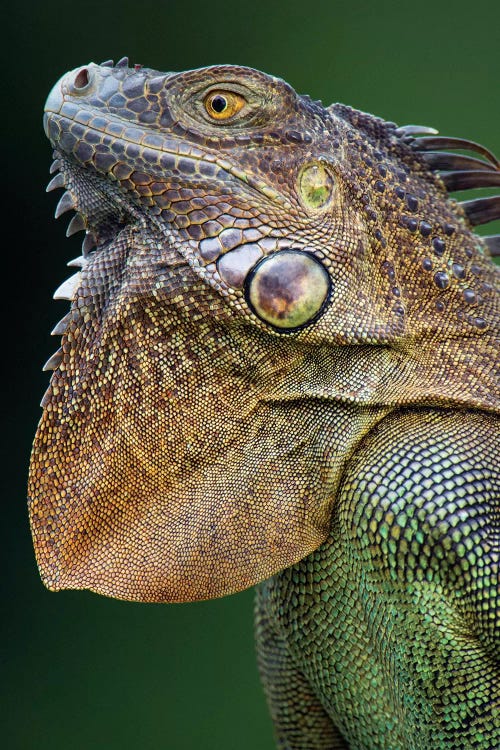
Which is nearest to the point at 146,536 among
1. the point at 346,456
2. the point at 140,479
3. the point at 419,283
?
the point at 140,479

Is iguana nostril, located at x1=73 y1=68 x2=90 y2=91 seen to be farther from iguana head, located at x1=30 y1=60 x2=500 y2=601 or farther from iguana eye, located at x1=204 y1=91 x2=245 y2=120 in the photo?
iguana eye, located at x1=204 y1=91 x2=245 y2=120

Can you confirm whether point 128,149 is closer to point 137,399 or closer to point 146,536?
point 137,399

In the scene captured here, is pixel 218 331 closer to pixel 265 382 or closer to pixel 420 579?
pixel 265 382

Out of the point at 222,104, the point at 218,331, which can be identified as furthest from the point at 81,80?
the point at 218,331

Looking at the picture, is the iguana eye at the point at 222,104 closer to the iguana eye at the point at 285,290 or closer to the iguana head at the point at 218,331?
the iguana head at the point at 218,331

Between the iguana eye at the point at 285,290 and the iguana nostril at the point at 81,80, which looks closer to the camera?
the iguana eye at the point at 285,290

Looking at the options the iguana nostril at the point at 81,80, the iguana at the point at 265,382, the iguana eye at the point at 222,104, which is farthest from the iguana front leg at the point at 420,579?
the iguana nostril at the point at 81,80

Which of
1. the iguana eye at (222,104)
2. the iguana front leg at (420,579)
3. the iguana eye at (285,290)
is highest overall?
the iguana eye at (222,104)

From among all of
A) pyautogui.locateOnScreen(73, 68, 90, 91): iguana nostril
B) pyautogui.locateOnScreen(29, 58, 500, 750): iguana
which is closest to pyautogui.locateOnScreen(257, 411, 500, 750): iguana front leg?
pyautogui.locateOnScreen(29, 58, 500, 750): iguana
